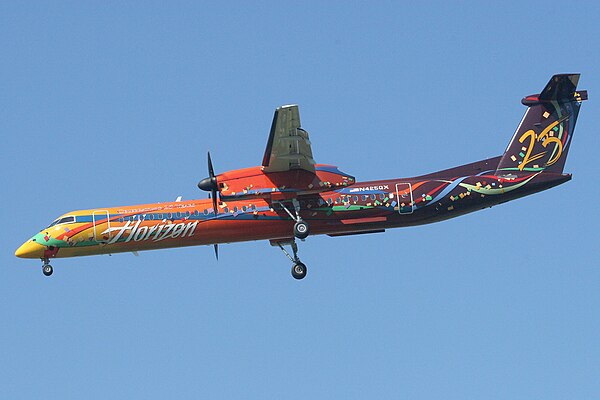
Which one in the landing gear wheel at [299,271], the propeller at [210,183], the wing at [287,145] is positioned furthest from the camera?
the landing gear wheel at [299,271]

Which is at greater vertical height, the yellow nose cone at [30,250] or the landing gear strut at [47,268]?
the yellow nose cone at [30,250]

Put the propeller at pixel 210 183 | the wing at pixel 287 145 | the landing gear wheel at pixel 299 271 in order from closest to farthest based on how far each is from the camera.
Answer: the wing at pixel 287 145 < the propeller at pixel 210 183 < the landing gear wheel at pixel 299 271

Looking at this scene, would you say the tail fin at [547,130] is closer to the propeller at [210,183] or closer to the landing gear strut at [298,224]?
the landing gear strut at [298,224]

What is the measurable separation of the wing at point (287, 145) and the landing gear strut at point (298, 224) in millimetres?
1553

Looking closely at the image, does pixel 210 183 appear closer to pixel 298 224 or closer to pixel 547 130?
pixel 298 224

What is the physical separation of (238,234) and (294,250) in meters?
2.72

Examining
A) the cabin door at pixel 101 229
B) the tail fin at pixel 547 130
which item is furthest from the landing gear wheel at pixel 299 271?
the tail fin at pixel 547 130

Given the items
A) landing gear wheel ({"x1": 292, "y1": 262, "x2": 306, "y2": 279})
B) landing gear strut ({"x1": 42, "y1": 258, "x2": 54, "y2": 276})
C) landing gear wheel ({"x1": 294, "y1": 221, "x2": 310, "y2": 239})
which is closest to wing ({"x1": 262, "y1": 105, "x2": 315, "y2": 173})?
landing gear wheel ({"x1": 294, "y1": 221, "x2": 310, "y2": 239})

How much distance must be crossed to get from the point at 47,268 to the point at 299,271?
382 inches

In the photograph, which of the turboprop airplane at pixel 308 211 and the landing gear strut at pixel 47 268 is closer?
the turboprop airplane at pixel 308 211

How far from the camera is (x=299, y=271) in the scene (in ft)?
125

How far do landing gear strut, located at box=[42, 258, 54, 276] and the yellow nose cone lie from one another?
295 mm

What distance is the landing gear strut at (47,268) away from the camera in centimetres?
3753

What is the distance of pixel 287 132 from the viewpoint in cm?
3369
